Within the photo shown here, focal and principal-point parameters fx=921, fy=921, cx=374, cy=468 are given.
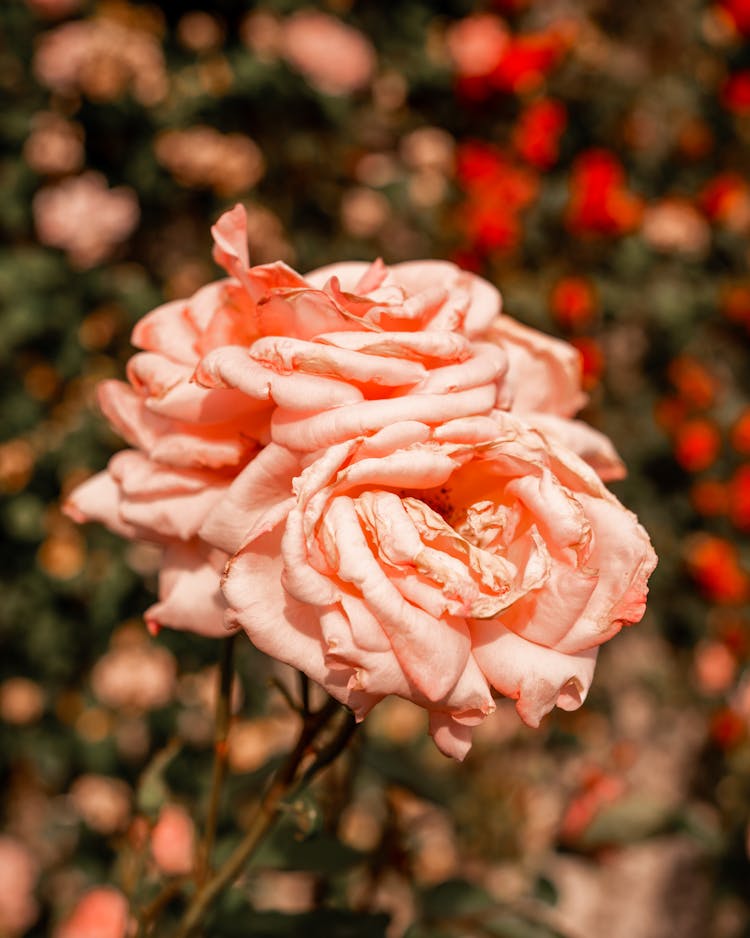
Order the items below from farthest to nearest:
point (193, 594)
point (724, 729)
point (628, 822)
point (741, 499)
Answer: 1. point (741, 499)
2. point (724, 729)
3. point (628, 822)
4. point (193, 594)

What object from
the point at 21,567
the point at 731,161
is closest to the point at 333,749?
the point at 21,567

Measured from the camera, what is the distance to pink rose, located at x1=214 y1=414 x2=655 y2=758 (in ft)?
1.40

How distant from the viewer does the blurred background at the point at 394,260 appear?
1.80m

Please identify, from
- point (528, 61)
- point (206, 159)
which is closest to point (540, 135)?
point (528, 61)

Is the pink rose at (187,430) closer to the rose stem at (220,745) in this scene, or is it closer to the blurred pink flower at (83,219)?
the rose stem at (220,745)

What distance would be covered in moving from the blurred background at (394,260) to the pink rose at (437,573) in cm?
104

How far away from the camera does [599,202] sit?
2.04m

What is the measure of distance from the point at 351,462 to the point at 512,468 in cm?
8

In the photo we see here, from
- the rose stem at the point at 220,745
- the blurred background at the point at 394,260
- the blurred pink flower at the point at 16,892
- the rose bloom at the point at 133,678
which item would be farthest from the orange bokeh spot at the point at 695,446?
the rose stem at the point at 220,745

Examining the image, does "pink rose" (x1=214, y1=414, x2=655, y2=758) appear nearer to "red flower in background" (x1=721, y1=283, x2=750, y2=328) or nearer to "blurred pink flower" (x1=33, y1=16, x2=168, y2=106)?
"blurred pink flower" (x1=33, y1=16, x2=168, y2=106)

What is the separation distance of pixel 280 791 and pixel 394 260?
68.6 inches

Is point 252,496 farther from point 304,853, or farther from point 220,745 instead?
point 304,853

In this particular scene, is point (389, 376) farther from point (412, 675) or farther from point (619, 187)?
point (619, 187)

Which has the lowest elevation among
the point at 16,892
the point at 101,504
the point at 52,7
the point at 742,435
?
the point at 16,892
